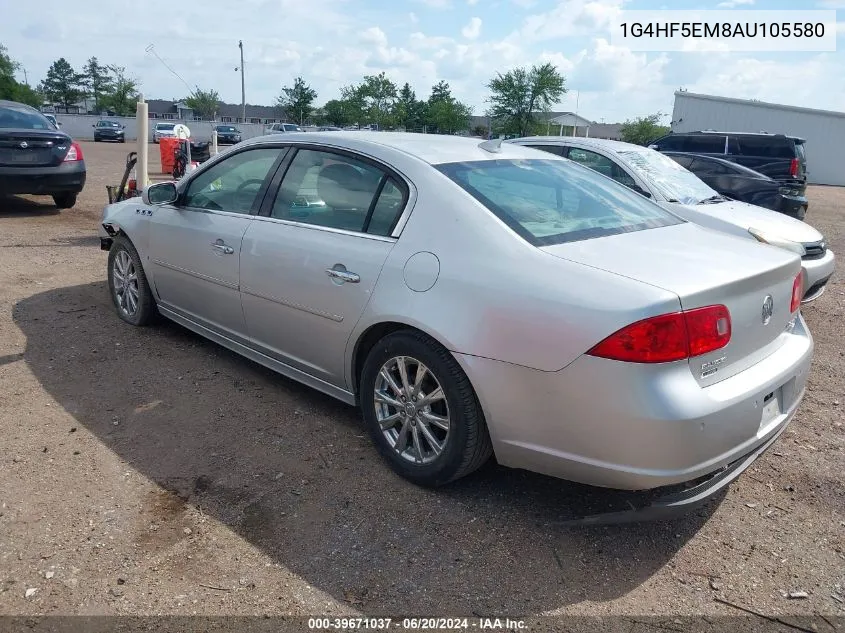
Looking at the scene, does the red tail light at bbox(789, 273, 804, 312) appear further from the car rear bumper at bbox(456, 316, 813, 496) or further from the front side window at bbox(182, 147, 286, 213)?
the front side window at bbox(182, 147, 286, 213)

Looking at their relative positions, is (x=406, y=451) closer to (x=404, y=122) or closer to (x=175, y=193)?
(x=175, y=193)

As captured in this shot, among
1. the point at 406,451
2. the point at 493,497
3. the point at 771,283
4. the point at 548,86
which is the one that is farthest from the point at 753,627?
the point at 548,86

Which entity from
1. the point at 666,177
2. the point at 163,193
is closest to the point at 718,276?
the point at 163,193

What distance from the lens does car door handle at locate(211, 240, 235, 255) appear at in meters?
4.11

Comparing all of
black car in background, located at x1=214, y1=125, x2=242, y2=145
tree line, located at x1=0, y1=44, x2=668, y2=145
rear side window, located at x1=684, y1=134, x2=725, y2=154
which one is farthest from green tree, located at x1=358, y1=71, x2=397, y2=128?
rear side window, located at x1=684, y1=134, x2=725, y2=154

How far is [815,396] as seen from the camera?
180 inches

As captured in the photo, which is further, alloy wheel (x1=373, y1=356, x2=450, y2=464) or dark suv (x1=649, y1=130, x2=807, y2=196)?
dark suv (x1=649, y1=130, x2=807, y2=196)

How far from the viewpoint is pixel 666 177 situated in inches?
279

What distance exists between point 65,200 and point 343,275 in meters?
9.27

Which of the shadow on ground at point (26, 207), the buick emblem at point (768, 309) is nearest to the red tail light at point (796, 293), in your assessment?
the buick emblem at point (768, 309)

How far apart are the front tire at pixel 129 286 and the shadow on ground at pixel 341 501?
63cm

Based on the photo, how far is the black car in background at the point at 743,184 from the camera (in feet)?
32.7

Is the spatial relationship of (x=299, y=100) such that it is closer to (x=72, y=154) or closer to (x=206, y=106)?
(x=206, y=106)

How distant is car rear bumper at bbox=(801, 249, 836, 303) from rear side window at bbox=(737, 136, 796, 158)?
8745 mm
